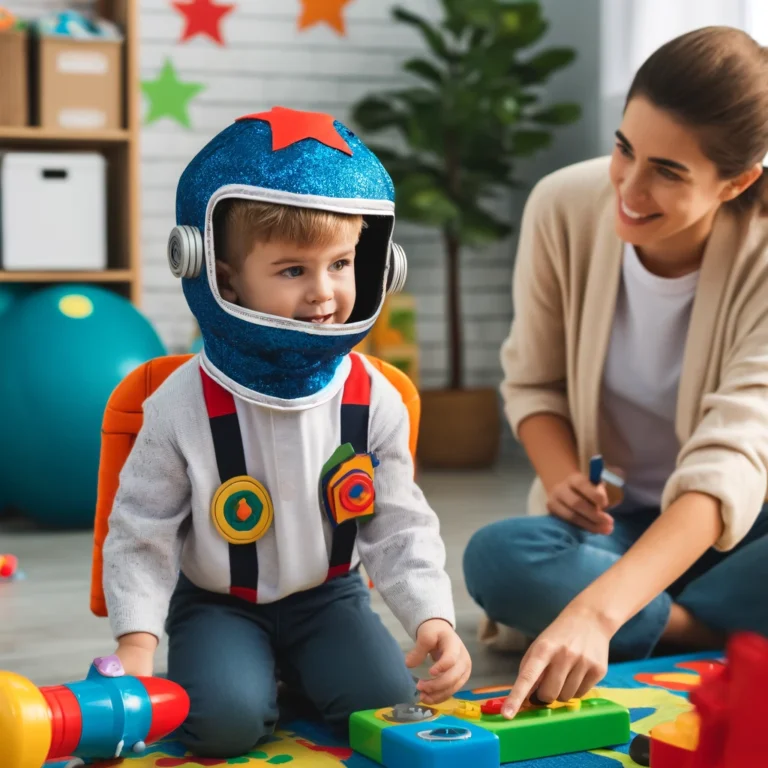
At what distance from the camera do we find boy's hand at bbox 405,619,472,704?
1.03 meters

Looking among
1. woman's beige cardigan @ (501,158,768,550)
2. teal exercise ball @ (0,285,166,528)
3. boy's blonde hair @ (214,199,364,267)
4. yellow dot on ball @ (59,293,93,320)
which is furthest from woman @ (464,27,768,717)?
yellow dot on ball @ (59,293,93,320)

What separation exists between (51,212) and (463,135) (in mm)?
1193

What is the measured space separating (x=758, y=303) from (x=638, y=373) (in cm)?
19

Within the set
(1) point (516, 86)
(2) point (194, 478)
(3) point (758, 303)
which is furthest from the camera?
(1) point (516, 86)

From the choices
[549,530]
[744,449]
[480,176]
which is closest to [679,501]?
[744,449]

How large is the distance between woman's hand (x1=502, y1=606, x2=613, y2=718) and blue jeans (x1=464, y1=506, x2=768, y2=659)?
35cm

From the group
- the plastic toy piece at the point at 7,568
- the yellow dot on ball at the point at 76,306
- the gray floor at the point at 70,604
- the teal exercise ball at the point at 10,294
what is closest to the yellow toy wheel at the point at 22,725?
the gray floor at the point at 70,604

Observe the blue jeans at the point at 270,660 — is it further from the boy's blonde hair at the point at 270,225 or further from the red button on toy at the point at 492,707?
the boy's blonde hair at the point at 270,225

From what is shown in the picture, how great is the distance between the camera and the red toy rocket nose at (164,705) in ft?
3.31

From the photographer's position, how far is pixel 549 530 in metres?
1.47

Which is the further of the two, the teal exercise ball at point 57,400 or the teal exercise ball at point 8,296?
the teal exercise ball at point 8,296

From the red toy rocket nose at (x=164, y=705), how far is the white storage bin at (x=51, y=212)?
1.84 metres

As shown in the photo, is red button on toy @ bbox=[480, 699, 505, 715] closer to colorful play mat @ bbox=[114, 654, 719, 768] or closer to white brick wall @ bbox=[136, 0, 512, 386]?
colorful play mat @ bbox=[114, 654, 719, 768]

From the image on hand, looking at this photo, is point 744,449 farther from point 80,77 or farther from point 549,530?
point 80,77
